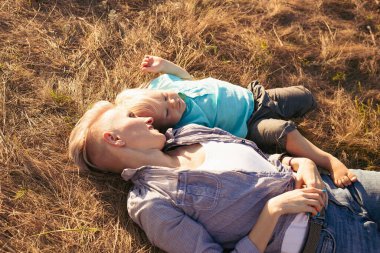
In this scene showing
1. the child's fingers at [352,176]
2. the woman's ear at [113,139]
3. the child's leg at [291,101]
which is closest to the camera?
the woman's ear at [113,139]

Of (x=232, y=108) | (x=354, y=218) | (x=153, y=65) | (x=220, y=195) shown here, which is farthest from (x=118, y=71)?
(x=354, y=218)

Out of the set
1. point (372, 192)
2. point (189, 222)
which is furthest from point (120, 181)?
point (372, 192)

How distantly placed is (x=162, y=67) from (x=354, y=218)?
5.70ft

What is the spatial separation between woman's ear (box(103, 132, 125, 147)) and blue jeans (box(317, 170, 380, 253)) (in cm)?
124

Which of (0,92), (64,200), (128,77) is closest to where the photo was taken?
(64,200)

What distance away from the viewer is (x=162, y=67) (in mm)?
3262

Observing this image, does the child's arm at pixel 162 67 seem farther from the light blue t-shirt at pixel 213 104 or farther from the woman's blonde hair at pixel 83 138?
the woman's blonde hair at pixel 83 138

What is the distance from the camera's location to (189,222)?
2246 millimetres

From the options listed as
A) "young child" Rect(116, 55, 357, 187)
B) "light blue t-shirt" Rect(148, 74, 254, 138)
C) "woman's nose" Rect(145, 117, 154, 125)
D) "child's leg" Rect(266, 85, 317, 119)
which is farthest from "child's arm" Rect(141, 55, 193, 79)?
"woman's nose" Rect(145, 117, 154, 125)

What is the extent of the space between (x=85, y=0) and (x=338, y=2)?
2493mm

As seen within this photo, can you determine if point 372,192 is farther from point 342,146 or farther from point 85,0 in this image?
point 85,0

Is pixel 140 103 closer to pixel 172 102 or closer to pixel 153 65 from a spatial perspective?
pixel 172 102

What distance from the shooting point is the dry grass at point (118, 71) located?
2.62 meters

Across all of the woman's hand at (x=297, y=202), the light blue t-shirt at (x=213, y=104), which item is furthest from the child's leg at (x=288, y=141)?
the woman's hand at (x=297, y=202)
